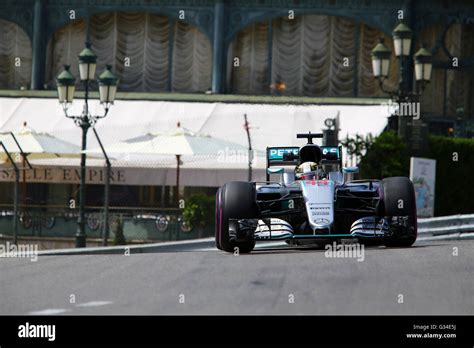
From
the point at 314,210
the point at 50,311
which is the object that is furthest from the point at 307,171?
the point at 50,311

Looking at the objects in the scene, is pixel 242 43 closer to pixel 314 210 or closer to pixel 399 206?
pixel 399 206

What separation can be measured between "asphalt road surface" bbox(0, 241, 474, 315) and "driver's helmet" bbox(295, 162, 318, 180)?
97 cm

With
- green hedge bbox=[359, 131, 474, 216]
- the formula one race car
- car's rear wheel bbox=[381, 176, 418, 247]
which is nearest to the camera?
the formula one race car

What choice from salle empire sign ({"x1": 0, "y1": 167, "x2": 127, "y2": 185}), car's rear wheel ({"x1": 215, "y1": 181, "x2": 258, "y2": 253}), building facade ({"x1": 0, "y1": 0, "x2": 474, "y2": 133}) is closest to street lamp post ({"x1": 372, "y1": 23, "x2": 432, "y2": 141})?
salle empire sign ({"x1": 0, "y1": 167, "x2": 127, "y2": 185})

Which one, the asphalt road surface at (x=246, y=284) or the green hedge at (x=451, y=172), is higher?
the green hedge at (x=451, y=172)

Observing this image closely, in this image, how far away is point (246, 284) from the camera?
13812mm

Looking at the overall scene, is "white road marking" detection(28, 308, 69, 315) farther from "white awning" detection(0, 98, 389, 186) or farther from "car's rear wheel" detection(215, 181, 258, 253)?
"white awning" detection(0, 98, 389, 186)

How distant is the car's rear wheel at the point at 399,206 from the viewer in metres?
17.7

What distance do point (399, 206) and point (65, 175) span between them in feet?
80.0

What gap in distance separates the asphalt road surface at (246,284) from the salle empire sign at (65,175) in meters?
22.4

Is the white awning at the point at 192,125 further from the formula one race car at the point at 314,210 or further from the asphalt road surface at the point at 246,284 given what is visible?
the asphalt road surface at the point at 246,284

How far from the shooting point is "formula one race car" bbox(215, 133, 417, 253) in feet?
57.4

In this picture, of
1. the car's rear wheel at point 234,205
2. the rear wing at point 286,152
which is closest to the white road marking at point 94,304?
the car's rear wheel at point 234,205
